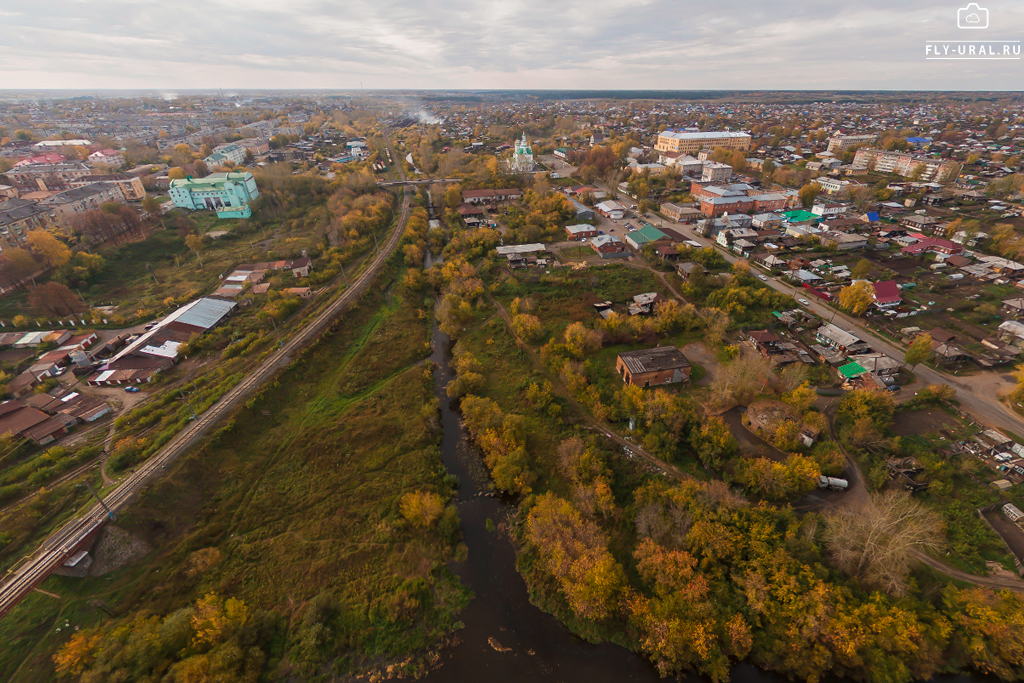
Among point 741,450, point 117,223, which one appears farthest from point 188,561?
point 117,223

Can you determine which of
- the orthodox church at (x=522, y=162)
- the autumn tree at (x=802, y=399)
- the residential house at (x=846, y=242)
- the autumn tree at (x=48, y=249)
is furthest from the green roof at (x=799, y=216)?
the autumn tree at (x=48, y=249)

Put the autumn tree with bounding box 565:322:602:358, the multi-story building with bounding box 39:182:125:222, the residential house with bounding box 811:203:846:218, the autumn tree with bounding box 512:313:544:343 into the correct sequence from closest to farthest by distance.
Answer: the autumn tree with bounding box 565:322:602:358
the autumn tree with bounding box 512:313:544:343
the multi-story building with bounding box 39:182:125:222
the residential house with bounding box 811:203:846:218

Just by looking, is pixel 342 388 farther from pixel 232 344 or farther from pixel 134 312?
pixel 134 312

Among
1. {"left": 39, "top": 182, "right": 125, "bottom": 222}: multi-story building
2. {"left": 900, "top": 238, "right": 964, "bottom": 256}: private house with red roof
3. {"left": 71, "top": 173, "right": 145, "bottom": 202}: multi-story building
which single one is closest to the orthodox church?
{"left": 900, "top": 238, "right": 964, "bottom": 256}: private house with red roof

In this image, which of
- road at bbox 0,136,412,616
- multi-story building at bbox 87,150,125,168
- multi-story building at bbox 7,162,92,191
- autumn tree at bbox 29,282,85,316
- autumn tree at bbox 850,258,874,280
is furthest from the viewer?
multi-story building at bbox 87,150,125,168

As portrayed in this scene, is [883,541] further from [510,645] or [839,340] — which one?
[839,340]

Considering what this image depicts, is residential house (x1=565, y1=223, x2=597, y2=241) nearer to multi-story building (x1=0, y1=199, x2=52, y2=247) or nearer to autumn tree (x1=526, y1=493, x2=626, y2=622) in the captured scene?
autumn tree (x1=526, y1=493, x2=626, y2=622)

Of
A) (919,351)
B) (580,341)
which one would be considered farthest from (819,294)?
(580,341)
